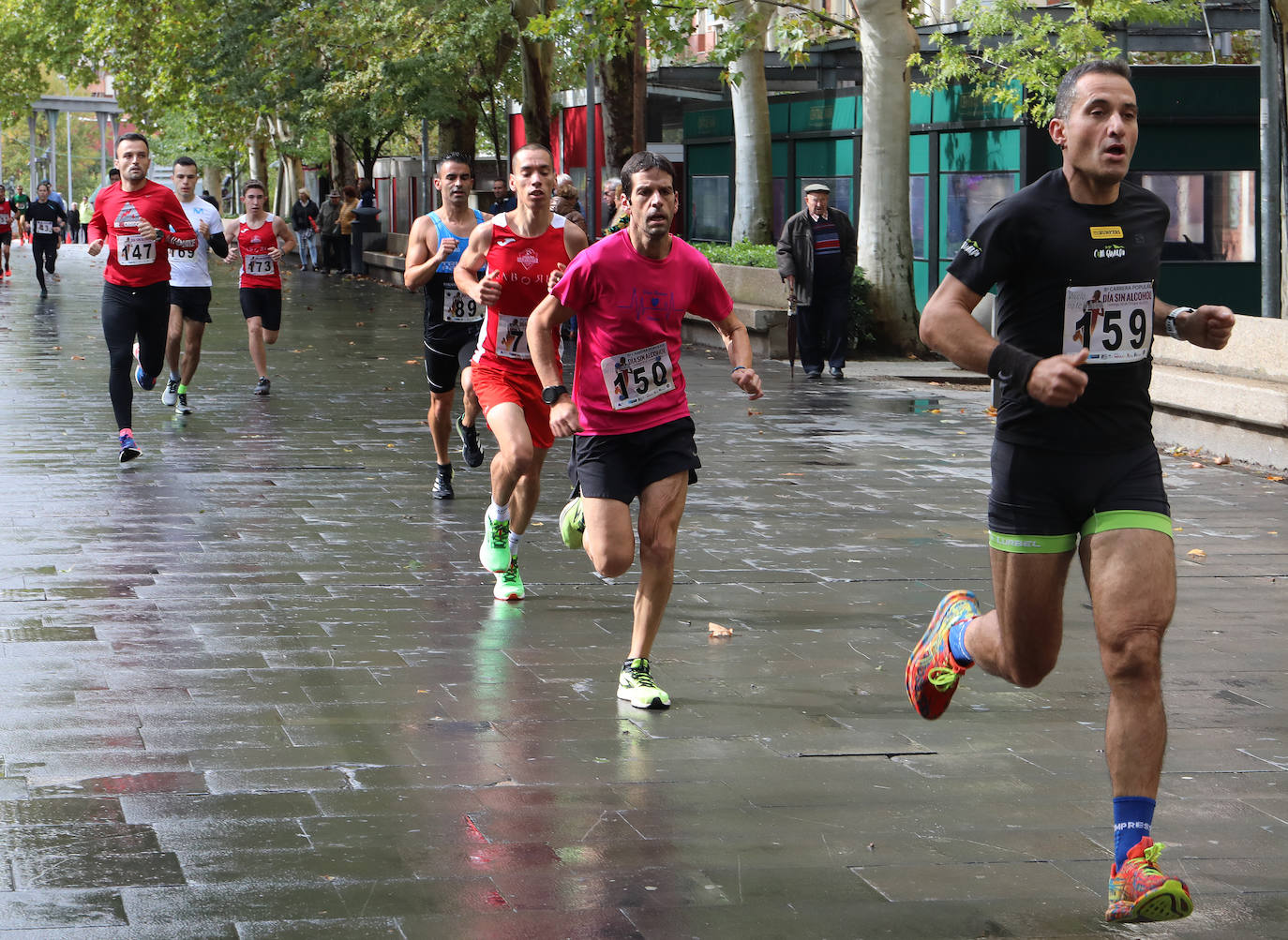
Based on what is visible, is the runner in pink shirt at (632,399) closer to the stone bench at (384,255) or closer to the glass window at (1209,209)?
the glass window at (1209,209)

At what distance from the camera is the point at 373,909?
4379mm

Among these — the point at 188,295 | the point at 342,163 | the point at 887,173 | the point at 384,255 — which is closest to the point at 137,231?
the point at 188,295

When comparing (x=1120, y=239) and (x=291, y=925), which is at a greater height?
(x=1120, y=239)

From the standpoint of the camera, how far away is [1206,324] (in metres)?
4.95

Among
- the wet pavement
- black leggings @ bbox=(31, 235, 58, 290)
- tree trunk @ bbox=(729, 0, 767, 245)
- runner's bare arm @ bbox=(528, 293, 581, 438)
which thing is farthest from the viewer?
black leggings @ bbox=(31, 235, 58, 290)

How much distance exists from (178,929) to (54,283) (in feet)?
117

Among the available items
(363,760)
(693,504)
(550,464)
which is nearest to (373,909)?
(363,760)

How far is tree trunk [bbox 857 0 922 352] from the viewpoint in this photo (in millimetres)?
20938

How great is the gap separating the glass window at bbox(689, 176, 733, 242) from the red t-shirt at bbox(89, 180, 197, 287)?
61.1ft

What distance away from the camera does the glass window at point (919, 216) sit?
985 inches

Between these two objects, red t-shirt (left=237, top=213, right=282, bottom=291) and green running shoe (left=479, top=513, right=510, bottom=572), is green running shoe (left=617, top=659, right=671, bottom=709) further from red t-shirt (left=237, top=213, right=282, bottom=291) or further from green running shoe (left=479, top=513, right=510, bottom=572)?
red t-shirt (left=237, top=213, right=282, bottom=291)

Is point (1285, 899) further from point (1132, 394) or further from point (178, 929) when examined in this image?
point (178, 929)

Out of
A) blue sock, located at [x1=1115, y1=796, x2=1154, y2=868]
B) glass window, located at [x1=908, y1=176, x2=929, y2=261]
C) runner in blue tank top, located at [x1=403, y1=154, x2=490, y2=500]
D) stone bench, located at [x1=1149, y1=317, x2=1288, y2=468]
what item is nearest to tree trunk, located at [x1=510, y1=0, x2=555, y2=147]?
glass window, located at [x1=908, y1=176, x2=929, y2=261]

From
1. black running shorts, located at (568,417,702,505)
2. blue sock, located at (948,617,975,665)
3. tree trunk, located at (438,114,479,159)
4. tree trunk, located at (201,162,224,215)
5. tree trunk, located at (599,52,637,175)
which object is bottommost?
blue sock, located at (948,617,975,665)
